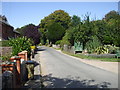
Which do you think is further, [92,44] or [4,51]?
[92,44]

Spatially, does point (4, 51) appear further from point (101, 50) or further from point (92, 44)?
point (101, 50)

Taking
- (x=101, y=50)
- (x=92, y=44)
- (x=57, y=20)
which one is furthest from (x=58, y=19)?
(x=101, y=50)

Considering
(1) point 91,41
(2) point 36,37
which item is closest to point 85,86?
(1) point 91,41

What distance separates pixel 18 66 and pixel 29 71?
146 cm

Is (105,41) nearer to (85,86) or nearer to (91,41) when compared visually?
(91,41)

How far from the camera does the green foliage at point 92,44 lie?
2267cm

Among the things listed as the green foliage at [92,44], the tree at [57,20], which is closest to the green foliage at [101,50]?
the green foliage at [92,44]

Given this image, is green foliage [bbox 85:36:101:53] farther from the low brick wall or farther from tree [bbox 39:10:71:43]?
tree [bbox 39:10:71:43]

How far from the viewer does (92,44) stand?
22984mm

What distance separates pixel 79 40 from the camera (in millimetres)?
24922

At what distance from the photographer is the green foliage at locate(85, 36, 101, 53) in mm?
22670

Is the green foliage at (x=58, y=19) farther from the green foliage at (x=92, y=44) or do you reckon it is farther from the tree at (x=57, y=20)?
the green foliage at (x=92, y=44)

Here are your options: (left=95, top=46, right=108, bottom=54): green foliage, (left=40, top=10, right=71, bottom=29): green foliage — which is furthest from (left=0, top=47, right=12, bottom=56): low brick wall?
(left=40, top=10, right=71, bottom=29): green foliage

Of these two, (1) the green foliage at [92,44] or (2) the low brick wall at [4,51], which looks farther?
(1) the green foliage at [92,44]
